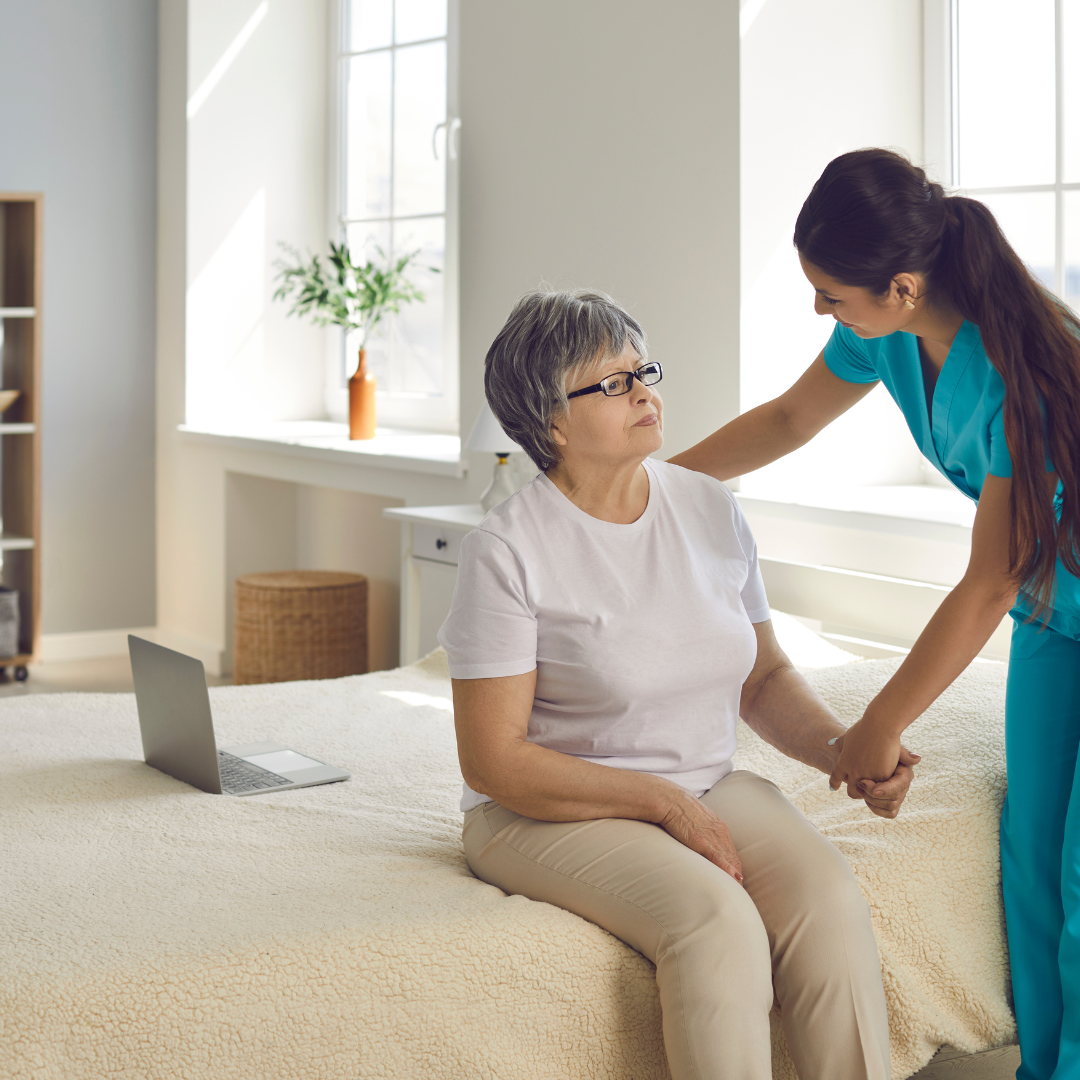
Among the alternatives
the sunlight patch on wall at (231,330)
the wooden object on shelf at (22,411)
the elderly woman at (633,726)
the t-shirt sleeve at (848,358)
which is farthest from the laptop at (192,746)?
the sunlight patch on wall at (231,330)

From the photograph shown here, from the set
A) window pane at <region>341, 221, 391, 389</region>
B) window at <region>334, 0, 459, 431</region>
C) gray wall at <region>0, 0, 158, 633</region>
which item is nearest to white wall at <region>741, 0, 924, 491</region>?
window at <region>334, 0, 459, 431</region>

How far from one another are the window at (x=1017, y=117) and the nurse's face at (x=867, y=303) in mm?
1307

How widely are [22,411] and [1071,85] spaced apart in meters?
3.48

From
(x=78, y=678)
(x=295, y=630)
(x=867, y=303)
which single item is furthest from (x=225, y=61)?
(x=867, y=303)

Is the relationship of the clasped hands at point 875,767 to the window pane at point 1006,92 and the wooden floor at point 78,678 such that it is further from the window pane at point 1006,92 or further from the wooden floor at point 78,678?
the wooden floor at point 78,678

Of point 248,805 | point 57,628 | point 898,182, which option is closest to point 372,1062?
point 248,805

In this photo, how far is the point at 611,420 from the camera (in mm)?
1493

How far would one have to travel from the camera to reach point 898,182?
1.41 m

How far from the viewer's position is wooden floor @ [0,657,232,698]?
4.50 meters

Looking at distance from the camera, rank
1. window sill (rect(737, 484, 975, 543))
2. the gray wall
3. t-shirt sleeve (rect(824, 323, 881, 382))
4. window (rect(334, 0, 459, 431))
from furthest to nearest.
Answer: the gray wall < window (rect(334, 0, 459, 431)) < window sill (rect(737, 484, 975, 543)) < t-shirt sleeve (rect(824, 323, 881, 382))

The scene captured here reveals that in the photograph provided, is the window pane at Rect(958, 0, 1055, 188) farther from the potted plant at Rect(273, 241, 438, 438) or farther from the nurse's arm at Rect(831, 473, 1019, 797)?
the potted plant at Rect(273, 241, 438, 438)

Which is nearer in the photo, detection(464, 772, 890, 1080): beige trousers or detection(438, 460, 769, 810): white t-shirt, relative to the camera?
detection(464, 772, 890, 1080): beige trousers

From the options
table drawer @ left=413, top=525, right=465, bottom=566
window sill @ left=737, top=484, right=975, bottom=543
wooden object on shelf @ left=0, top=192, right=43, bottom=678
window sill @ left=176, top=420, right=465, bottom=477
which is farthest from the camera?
wooden object on shelf @ left=0, top=192, right=43, bottom=678

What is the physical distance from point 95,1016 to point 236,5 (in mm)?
4437
